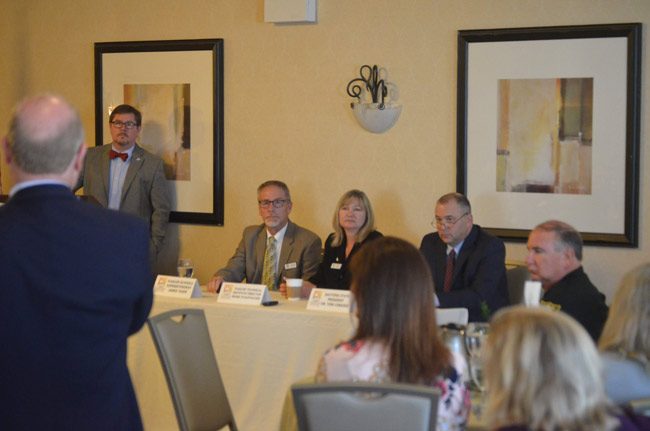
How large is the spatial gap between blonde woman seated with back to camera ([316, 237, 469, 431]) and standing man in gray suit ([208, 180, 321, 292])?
2990mm

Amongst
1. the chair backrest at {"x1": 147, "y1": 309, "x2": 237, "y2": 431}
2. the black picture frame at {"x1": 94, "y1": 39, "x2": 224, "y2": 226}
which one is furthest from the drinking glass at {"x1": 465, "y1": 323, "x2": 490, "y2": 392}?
the black picture frame at {"x1": 94, "y1": 39, "x2": 224, "y2": 226}

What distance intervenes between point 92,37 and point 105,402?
16.6ft

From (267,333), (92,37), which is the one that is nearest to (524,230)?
(267,333)

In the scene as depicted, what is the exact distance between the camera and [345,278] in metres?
5.36

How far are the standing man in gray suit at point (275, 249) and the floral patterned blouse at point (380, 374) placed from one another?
2974 mm

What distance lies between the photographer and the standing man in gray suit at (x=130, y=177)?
6.45 m

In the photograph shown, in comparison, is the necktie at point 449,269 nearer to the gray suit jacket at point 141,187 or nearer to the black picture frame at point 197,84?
the black picture frame at point 197,84

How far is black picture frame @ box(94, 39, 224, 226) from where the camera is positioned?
6.52 meters

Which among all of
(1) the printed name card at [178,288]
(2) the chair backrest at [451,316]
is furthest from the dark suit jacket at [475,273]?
(1) the printed name card at [178,288]

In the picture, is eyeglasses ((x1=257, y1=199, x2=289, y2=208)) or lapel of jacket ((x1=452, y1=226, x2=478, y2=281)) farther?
eyeglasses ((x1=257, y1=199, x2=289, y2=208))

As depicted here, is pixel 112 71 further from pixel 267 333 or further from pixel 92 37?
pixel 267 333

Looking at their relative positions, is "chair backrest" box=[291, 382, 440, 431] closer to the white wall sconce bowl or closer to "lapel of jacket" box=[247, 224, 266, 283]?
"lapel of jacket" box=[247, 224, 266, 283]

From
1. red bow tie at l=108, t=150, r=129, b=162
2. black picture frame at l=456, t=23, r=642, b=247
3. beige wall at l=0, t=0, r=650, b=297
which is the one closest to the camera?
black picture frame at l=456, t=23, r=642, b=247

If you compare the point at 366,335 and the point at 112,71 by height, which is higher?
the point at 112,71
